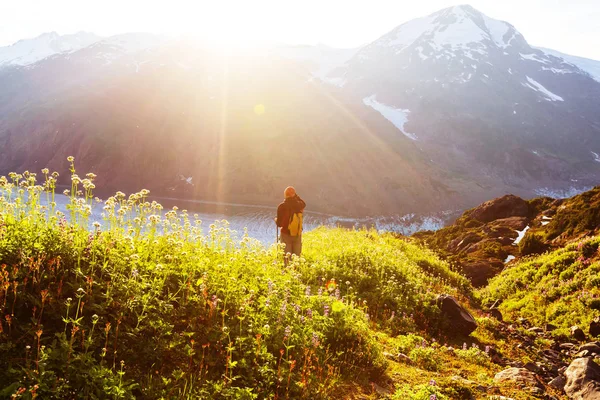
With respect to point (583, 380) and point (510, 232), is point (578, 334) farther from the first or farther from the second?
point (510, 232)

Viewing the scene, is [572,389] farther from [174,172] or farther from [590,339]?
[174,172]

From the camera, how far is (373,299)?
10.9 metres

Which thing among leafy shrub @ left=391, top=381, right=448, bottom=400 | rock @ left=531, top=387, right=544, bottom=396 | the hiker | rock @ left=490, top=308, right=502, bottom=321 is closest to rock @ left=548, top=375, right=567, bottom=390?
rock @ left=531, top=387, right=544, bottom=396

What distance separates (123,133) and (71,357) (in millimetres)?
181659

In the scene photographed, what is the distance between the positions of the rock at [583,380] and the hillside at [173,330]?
37 cm

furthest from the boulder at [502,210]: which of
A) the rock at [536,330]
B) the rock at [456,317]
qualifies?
the rock at [456,317]

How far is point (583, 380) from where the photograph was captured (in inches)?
264

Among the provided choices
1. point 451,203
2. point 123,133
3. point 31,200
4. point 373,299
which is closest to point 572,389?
point 373,299

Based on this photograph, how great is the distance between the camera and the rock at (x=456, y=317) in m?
10.1

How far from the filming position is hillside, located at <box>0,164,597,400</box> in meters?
3.89

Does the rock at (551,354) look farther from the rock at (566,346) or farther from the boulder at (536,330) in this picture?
the boulder at (536,330)

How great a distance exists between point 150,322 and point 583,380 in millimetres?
7688

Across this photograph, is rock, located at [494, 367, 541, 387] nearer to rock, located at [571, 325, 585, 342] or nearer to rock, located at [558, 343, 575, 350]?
rock, located at [558, 343, 575, 350]

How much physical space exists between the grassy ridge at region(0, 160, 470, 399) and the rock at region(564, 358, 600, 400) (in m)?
3.64
